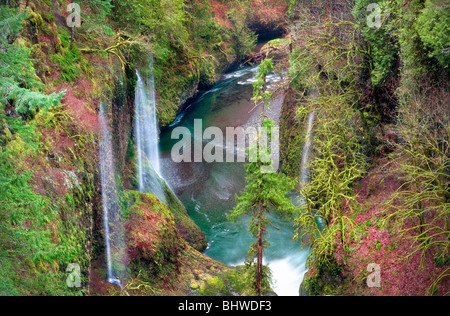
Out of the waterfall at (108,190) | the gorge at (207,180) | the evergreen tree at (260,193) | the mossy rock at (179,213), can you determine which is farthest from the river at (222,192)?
the waterfall at (108,190)

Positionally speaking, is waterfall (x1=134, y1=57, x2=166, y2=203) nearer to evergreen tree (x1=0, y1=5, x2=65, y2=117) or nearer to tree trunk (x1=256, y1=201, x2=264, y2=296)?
tree trunk (x1=256, y1=201, x2=264, y2=296)

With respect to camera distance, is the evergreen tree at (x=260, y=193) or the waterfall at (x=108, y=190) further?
the waterfall at (x=108, y=190)

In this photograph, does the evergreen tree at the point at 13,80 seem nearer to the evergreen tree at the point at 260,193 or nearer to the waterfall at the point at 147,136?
the evergreen tree at the point at 260,193

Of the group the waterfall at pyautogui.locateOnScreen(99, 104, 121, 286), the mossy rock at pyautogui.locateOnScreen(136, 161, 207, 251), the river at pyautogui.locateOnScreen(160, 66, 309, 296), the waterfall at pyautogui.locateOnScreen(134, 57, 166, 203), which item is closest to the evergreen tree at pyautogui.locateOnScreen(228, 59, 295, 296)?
the river at pyautogui.locateOnScreen(160, 66, 309, 296)

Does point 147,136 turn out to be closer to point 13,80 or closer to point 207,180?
point 207,180
